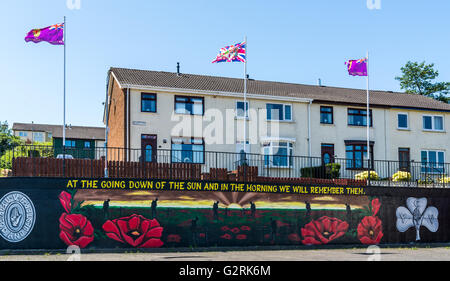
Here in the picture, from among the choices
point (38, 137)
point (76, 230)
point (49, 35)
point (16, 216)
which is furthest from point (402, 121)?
point (38, 137)

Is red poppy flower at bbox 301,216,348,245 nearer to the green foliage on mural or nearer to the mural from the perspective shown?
the mural

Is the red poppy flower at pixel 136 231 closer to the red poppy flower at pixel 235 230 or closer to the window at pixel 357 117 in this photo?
the red poppy flower at pixel 235 230

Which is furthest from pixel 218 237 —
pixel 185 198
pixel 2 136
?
pixel 2 136

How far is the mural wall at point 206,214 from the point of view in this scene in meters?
18.8

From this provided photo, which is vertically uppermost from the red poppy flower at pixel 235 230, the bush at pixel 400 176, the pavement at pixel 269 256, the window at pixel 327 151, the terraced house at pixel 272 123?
the terraced house at pixel 272 123

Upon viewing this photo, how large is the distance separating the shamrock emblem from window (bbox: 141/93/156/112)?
45.6ft

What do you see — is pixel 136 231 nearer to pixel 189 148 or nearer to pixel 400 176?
pixel 189 148

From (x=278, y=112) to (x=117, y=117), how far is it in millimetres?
9681

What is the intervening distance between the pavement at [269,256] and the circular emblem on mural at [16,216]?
0.90 meters

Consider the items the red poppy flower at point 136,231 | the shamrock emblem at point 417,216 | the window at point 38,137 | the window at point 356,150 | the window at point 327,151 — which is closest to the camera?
the red poppy flower at point 136,231

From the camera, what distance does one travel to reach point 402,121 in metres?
35.1

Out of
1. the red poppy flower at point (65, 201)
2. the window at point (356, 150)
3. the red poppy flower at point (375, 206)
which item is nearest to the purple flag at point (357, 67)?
the window at point (356, 150)

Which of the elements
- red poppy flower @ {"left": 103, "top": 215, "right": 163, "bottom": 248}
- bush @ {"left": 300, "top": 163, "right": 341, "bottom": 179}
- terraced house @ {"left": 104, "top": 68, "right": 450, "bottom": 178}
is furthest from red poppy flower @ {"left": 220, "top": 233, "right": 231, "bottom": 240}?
bush @ {"left": 300, "top": 163, "right": 341, "bottom": 179}
